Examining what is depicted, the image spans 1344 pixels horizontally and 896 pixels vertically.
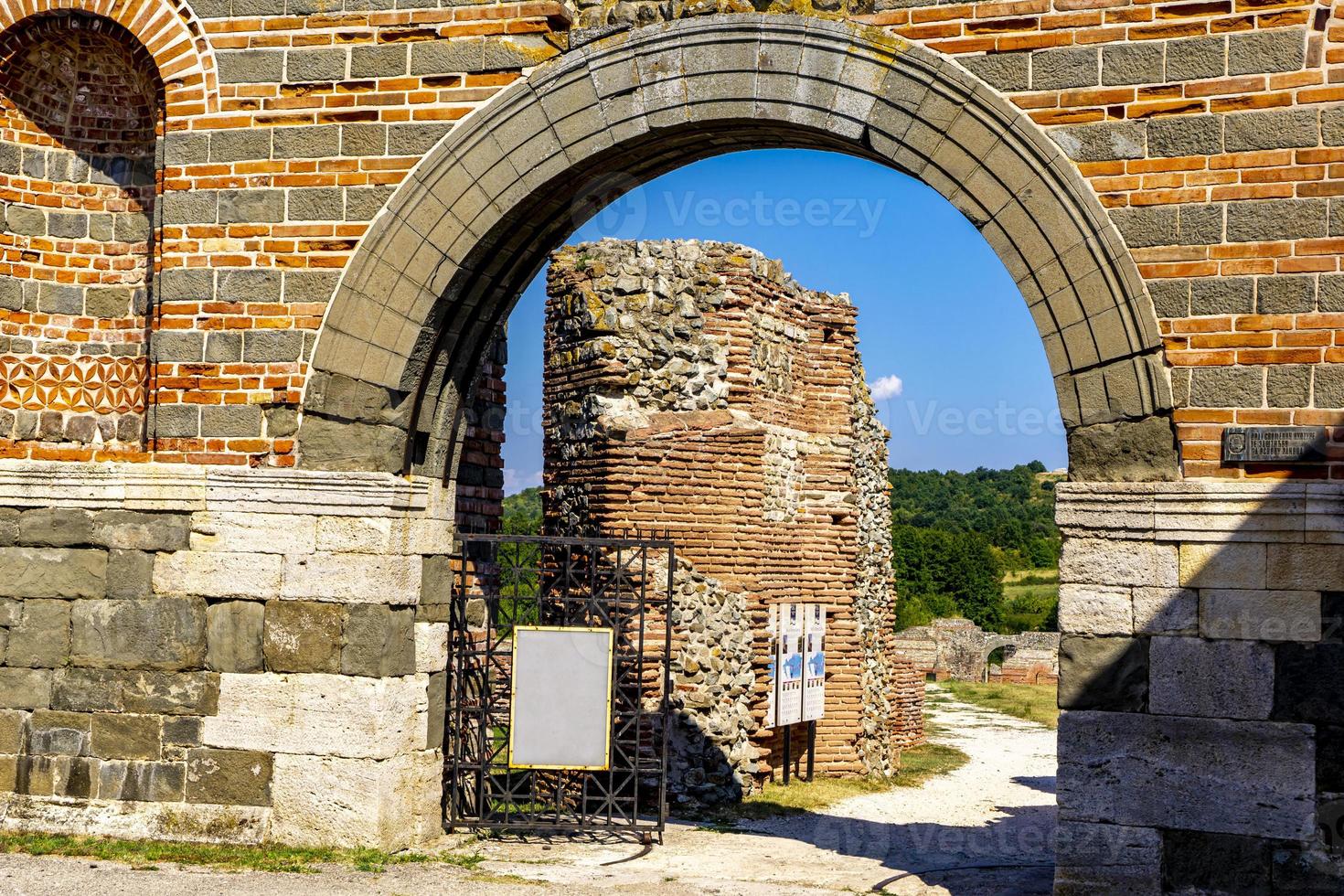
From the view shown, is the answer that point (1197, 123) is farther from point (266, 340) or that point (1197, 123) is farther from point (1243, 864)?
point (266, 340)

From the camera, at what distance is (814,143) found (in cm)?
740

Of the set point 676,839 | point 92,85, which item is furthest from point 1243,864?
point 92,85

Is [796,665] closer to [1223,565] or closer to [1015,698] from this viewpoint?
[1223,565]

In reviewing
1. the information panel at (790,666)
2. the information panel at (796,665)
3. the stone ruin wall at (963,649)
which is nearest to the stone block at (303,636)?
the information panel at (796,665)

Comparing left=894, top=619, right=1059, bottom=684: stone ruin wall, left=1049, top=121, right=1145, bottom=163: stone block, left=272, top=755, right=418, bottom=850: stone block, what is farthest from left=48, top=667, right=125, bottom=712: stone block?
left=894, top=619, right=1059, bottom=684: stone ruin wall

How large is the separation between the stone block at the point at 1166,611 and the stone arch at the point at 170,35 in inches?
221

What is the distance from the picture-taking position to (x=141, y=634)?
7406 mm

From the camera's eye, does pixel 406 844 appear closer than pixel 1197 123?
No

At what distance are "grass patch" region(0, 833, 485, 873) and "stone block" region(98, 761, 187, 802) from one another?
23cm

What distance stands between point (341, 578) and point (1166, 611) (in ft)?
13.6

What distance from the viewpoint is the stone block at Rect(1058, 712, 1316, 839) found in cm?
588

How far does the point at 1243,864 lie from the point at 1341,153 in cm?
316

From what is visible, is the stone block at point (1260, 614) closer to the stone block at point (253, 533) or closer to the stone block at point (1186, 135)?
the stone block at point (1186, 135)

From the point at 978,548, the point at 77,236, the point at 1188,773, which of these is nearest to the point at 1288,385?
the point at 1188,773
